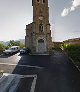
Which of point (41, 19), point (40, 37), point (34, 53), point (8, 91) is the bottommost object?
point (8, 91)

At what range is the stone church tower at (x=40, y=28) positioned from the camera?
146 feet

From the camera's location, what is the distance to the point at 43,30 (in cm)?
4491

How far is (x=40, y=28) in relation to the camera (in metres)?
45.1

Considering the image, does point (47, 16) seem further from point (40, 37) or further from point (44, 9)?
point (40, 37)

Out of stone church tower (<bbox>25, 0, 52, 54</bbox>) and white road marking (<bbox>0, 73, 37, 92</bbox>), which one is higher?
stone church tower (<bbox>25, 0, 52, 54</bbox>)

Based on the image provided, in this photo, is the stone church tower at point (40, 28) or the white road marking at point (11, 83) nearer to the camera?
the white road marking at point (11, 83)

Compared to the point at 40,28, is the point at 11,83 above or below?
below

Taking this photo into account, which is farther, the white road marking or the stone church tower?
the stone church tower

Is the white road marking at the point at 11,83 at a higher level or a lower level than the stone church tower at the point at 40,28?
lower

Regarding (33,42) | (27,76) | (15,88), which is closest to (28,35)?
(33,42)

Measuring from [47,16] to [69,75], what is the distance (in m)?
26.0

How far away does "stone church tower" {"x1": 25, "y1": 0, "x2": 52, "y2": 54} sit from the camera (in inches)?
1751

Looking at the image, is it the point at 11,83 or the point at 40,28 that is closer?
the point at 11,83

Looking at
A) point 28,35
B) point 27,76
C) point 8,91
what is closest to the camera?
point 8,91
